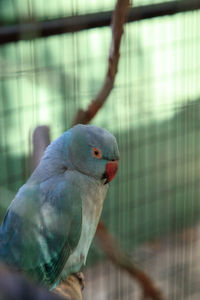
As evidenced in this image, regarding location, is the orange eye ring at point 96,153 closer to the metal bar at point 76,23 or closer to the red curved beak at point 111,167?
the red curved beak at point 111,167

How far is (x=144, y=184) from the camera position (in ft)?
5.73

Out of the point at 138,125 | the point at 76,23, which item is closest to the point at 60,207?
the point at 76,23

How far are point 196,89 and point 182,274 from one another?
Answer: 707mm

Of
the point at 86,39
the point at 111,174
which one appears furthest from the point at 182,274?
the point at 111,174

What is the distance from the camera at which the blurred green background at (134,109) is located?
142cm

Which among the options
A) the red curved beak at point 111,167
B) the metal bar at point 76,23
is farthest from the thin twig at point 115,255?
the metal bar at point 76,23

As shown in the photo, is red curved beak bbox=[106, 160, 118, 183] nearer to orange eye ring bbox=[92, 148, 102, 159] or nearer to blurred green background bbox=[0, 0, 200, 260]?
orange eye ring bbox=[92, 148, 102, 159]

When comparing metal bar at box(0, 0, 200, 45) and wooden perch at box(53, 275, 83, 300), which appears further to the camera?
metal bar at box(0, 0, 200, 45)

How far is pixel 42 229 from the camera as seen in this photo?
2.35ft

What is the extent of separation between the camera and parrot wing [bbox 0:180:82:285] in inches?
27.8

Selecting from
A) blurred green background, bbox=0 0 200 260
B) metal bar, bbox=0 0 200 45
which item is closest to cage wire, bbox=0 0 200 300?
blurred green background, bbox=0 0 200 260

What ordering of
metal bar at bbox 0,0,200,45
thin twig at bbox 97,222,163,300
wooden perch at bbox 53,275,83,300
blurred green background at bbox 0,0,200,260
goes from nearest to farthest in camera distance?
wooden perch at bbox 53,275,83,300, metal bar at bbox 0,0,200,45, thin twig at bbox 97,222,163,300, blurred green background at bbox 0,0,200,260

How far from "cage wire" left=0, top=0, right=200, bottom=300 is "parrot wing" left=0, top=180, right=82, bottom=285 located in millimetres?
582

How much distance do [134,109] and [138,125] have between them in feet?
0.49
